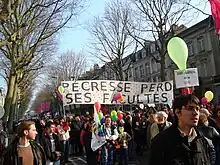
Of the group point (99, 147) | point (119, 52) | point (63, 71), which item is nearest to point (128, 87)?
point (99, 147)

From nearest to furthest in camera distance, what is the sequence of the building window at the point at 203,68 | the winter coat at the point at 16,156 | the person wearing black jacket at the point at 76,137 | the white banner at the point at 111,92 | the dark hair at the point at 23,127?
1. the winter coat at the point at 16,156
2. the dark hair at the point at 23,127
3. the white banner at the point at 111,92
4. the person wearing black jacket at the point at 76,137
5. the building window at the point at 203,68

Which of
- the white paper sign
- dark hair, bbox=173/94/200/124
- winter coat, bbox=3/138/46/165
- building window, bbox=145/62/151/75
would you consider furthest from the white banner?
building window, bbox=145/62/151/75

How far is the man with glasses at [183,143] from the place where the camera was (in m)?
2.96

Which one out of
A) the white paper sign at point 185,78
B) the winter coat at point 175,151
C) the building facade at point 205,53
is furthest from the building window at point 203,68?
the winter coat at point 175,151

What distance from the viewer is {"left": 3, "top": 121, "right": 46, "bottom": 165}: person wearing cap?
4965mm

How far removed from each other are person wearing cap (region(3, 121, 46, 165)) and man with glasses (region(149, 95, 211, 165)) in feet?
7.96

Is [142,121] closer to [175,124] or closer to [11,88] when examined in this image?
[11,88]

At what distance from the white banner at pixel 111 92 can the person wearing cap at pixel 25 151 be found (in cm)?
700

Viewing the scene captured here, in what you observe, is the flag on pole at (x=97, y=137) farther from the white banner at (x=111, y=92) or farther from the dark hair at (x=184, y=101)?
the dark hair at (x=184, y=101)

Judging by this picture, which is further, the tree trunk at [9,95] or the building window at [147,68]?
the building window at [147,68]

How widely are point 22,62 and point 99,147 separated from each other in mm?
13435

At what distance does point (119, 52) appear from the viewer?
37.0 metres

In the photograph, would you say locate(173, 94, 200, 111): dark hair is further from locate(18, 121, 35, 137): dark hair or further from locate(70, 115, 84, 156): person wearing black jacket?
locate(70, 115, 84, 156): person wearing black jacket

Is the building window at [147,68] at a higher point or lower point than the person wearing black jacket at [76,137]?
higher
